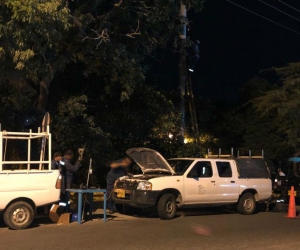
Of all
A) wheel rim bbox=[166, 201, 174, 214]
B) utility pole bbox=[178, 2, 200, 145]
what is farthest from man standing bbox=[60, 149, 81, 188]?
utility pole bbox=[178, 2, 200, 145]

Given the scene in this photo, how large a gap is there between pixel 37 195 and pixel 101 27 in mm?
6128

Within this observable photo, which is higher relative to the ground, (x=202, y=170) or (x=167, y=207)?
(x=202, y=170)

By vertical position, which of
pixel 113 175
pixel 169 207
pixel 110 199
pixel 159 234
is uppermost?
pixel 113 175

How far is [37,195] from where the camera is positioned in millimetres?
11523

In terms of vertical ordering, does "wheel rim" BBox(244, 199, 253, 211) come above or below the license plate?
below

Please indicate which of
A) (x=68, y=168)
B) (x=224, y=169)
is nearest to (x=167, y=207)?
(x=224, y=169)

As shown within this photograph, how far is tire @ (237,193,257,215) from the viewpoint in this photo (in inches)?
606

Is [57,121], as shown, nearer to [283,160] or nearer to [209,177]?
[209,177]

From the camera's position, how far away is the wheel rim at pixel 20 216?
1127 cm

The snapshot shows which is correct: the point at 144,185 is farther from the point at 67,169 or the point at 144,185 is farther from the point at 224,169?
the point at 224,169

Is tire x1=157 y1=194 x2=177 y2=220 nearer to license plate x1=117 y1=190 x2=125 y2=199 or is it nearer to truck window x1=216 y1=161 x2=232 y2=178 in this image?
license plate x1=117 y1=190 x2=125 y2=199

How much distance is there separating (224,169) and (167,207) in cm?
257

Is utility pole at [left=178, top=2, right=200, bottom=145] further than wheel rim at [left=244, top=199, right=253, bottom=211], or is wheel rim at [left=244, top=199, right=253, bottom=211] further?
utility pole at [left=178, top=2, right=200, bottom=145]

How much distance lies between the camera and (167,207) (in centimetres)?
1362
